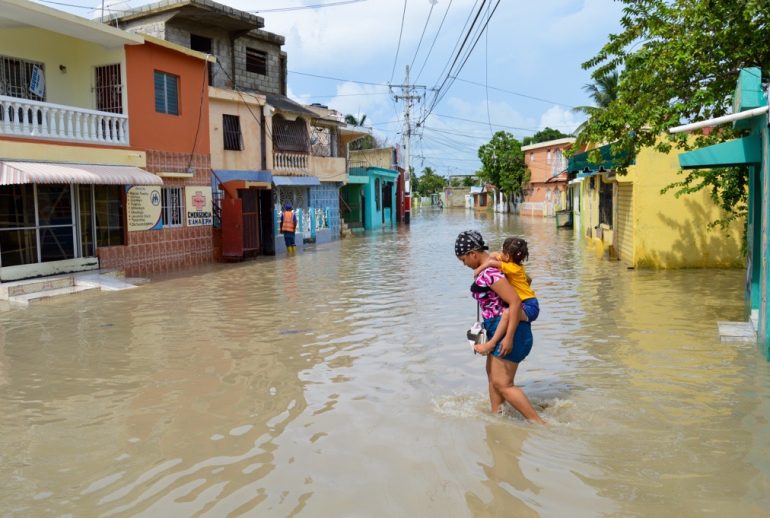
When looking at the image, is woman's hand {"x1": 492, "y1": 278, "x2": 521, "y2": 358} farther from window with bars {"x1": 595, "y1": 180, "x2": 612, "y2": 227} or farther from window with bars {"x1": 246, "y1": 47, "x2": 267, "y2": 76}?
window with bars {"x1": 246, "y1": 47, "x2": 267, "y2": 76}

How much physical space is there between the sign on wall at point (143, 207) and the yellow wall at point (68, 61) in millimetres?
2007

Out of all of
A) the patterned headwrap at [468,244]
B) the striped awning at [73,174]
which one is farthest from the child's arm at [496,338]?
the striped awning at [73,174]

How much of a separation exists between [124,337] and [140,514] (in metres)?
5.66

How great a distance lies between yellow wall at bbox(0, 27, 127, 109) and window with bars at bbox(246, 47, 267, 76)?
462 inches

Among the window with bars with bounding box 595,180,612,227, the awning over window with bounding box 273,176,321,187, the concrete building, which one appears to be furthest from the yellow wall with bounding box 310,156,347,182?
the window with bars with bounding box 595,180,612,227

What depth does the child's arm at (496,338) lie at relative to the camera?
5012mm

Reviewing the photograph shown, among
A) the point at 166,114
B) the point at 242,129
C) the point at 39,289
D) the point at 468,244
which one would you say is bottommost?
the point at 39,289

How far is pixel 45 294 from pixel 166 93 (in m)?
7.01

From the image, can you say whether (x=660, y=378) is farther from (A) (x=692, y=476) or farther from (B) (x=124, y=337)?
(B) (x=124, y=337)

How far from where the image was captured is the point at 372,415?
5742 mm

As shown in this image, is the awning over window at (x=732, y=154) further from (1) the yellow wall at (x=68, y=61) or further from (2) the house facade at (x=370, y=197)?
(2) the house facade at (x=370, y=197)

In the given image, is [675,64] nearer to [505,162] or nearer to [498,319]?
[498,319]

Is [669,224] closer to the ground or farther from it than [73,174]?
closer to the ground

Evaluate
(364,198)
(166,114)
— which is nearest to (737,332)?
(166,114)
